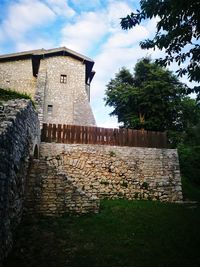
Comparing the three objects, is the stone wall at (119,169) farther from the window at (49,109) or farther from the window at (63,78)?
the window at (63,78)

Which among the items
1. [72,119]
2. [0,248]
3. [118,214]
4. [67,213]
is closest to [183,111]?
[72,119]

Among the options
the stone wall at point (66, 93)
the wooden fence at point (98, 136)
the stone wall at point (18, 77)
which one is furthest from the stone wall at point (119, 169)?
the stone wall at point (18, 77)

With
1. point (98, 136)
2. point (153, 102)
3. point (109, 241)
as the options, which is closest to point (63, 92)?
point (153, 102)

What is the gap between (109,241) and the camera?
19.6 ft

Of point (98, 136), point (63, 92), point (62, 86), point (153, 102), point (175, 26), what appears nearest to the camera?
point (175, 26)

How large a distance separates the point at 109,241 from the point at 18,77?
19.9 metres

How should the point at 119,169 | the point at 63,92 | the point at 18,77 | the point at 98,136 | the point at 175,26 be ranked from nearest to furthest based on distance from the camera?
the point at 175,26, the point at 119,169, the point at 98,136, the point at 63,92, the point at 18,77

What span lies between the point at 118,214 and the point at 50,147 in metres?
4.70

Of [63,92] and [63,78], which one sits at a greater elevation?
[63,78]

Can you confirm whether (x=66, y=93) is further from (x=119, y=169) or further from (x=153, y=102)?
(x=119, y=169)

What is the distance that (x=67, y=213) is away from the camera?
757 cm

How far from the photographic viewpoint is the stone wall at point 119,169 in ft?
34.7

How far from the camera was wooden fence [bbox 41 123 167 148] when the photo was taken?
37.3 feet

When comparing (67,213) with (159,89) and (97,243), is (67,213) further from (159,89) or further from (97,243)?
(159,89)
